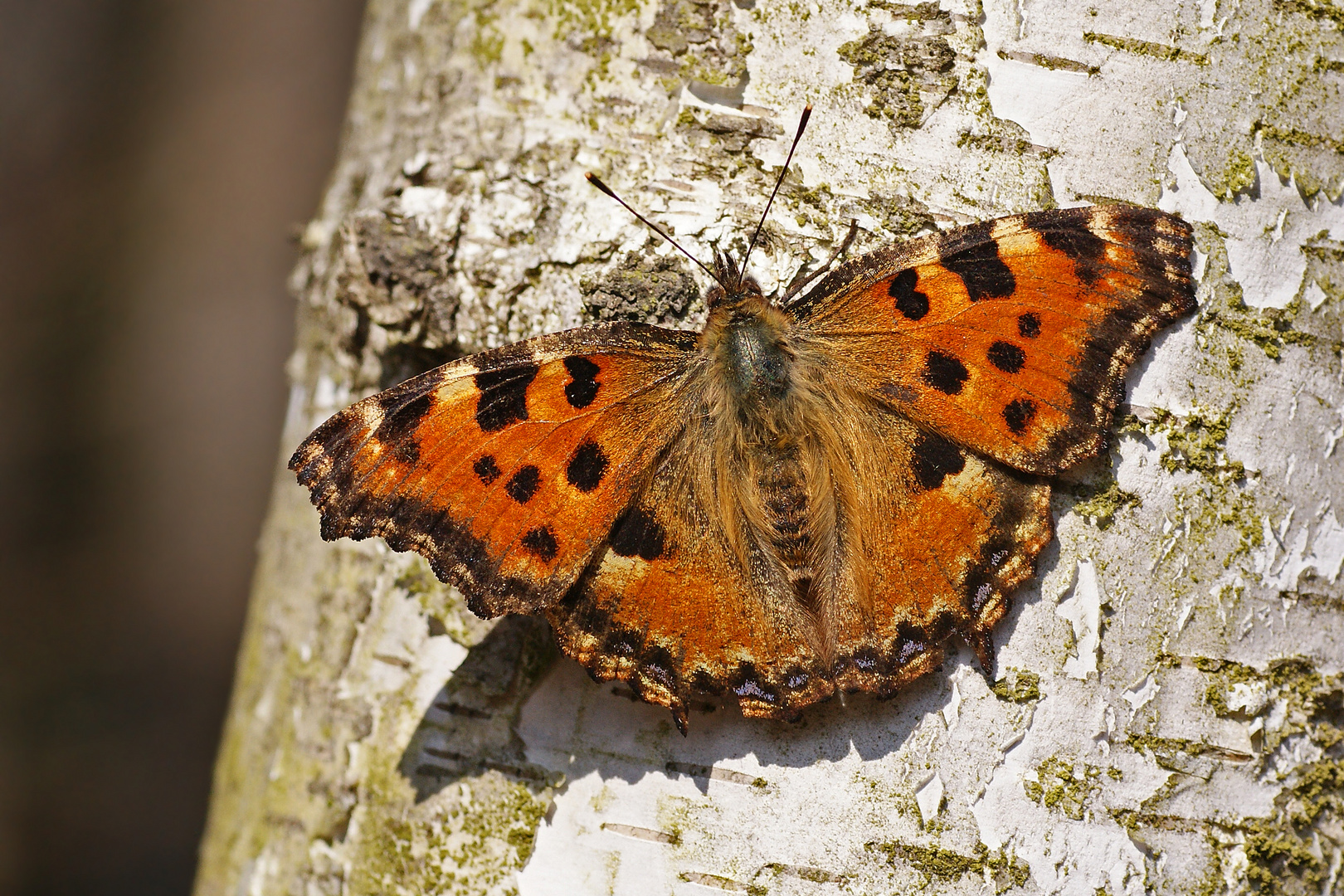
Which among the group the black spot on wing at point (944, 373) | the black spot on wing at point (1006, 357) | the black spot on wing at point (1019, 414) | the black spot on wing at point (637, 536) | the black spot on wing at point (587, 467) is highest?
the black spot on wing at point (1006, 357)

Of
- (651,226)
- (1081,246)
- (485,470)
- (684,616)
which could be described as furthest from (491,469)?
(1081,246)

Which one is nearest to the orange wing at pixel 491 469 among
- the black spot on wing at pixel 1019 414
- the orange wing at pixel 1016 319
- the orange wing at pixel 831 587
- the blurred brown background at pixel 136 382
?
the orange wing at pixel 831 587

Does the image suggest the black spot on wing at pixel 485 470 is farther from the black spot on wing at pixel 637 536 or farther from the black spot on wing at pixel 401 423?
the black spot on wing at pixel 637 536

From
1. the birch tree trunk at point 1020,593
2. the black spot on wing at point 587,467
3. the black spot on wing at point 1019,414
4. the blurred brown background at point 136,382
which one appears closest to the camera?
the birch tree trunk at point 1020,593

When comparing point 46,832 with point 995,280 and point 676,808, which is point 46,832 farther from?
point 995,280

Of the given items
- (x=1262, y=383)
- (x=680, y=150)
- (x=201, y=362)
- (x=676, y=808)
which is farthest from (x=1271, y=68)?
(x=201, y=362)

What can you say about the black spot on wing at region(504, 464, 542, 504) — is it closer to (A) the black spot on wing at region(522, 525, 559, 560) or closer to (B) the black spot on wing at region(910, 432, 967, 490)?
(A) the black spot on wing at region(522, 525, 559, 560)
